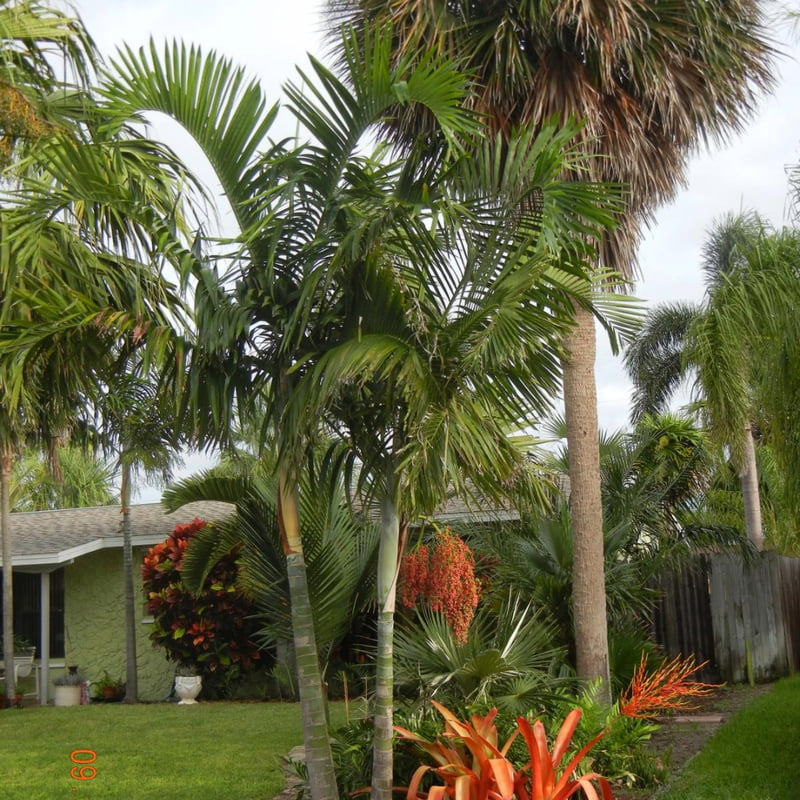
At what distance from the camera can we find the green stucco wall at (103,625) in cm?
1764

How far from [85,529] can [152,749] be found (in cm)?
913

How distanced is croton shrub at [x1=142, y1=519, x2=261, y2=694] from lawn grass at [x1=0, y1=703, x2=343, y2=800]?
750mm

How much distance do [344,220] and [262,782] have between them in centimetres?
507

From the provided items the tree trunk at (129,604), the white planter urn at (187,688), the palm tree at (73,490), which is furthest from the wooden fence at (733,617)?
the palm tree at (73,490)

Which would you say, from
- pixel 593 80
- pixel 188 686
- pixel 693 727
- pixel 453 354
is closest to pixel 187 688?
pixel 188 686

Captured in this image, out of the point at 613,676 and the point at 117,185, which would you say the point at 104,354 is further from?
the point at 613,676

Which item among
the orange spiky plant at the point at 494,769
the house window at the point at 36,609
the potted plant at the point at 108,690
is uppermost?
the house window at the point at 36,609

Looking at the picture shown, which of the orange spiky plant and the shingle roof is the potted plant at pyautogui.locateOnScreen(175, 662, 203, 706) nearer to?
the shingle roof

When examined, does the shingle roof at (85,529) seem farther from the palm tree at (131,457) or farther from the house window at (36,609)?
the house window at (36,609)

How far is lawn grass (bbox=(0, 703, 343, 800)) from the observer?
8.77 metres

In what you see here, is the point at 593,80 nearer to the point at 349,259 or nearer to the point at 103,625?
the point at 349,259

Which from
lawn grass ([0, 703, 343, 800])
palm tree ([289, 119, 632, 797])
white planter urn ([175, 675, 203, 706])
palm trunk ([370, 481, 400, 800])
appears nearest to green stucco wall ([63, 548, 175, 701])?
white planter urn ([175, 675, 203, 706])

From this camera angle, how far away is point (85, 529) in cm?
1930

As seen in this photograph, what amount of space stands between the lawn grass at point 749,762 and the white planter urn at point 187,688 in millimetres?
8156
